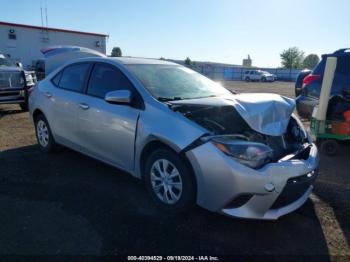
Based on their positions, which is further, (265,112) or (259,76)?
(259,76)

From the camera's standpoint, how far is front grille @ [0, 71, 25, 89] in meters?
10.0

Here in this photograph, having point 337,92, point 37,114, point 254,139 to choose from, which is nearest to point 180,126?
point 254,139

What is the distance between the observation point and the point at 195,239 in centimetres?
308

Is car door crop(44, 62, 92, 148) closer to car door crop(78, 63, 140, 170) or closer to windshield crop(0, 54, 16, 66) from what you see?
car door crop(78, 63, 140, 170)

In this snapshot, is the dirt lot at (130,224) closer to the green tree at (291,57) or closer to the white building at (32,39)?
the white building at (32,39)

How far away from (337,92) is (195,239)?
15.1 feet

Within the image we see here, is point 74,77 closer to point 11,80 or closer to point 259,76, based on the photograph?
point 11,80

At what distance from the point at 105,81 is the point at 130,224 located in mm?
1970

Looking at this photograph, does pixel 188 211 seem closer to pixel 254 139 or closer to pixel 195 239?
pixel 195 239

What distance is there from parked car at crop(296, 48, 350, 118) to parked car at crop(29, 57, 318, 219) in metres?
2.84

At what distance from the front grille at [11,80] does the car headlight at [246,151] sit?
9067 mm

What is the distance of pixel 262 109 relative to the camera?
11.2 feet

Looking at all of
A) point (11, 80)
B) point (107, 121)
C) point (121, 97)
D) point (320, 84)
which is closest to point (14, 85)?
point (11, 80)

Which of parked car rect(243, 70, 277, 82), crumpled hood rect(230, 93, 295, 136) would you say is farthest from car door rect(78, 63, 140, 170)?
parked car rect(243, 70, 277, 82)
